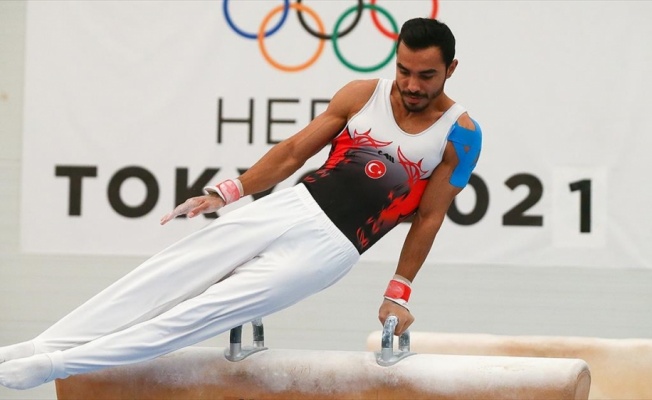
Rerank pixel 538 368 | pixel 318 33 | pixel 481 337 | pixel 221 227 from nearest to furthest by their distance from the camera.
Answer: pixel 538 368, pixel 221 227, pixel 481 337, pixel 318 33

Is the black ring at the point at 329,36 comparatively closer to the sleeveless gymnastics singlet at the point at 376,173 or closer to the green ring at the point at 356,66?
the green ring at the point at 356,66

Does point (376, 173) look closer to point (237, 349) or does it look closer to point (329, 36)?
point (237, 349)

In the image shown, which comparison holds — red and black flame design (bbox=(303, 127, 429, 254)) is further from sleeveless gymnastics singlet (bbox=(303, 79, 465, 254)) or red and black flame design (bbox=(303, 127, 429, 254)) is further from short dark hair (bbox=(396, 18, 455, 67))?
short dark hair (bbox=(396, 18, 455, 67))

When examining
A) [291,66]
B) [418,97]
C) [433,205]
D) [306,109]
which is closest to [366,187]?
[433,205]

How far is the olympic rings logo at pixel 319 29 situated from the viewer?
6.91m

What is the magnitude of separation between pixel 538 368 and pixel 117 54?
450cm

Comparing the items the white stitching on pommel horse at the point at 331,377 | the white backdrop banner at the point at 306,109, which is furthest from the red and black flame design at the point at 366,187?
the white backdrop banner at the point at 306,109

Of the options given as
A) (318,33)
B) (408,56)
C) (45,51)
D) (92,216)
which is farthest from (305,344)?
(408,56)

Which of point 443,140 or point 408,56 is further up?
point 408,56

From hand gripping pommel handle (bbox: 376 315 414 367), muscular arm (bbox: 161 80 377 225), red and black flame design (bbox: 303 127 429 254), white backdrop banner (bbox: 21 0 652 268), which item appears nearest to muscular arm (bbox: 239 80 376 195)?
muscular arm (bbox: 161 80 377 225)

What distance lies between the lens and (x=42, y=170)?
23.3 ft

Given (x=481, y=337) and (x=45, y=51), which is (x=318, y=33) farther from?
A: (x=481, y=337)

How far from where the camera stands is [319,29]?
6.98 metres

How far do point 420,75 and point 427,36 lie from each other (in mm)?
161
